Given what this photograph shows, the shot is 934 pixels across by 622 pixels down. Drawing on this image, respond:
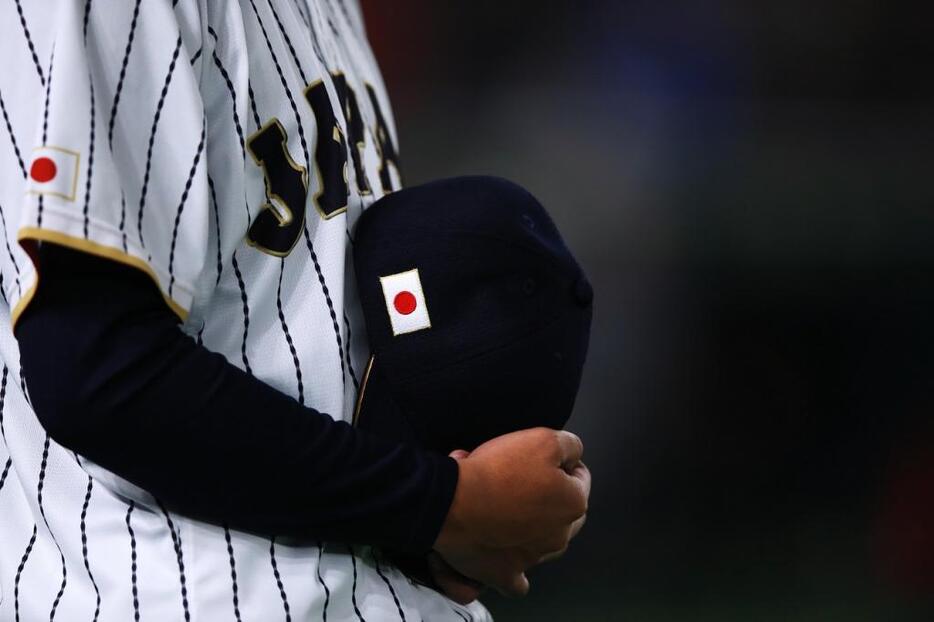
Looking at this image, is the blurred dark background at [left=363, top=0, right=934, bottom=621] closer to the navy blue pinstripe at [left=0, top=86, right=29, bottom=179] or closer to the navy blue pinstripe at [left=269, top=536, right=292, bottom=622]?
the navy blue pinstripe at [left=269, top=536, right=292, bottom=622]

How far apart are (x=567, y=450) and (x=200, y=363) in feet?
0.75

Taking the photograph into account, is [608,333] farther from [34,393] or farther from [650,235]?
[34,393]

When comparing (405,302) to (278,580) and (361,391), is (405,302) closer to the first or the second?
(361,391)

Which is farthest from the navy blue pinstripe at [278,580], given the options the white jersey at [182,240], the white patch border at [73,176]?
the white patch border at [73,176]

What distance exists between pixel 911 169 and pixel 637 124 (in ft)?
2.79

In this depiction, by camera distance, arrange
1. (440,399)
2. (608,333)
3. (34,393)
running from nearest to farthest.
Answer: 1. (34,393)
2. (440,399)
3. (608,333)

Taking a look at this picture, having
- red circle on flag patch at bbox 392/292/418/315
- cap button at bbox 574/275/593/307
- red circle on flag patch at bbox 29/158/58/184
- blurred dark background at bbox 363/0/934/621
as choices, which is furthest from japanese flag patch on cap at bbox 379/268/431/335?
blurred dark background at bbox 363/0/934/621

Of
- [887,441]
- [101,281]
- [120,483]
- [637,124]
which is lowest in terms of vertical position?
[887,441]

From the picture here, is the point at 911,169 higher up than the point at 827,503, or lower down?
higher up

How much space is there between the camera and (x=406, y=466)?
0.57 metres

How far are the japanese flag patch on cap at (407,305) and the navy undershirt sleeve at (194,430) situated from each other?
0.26 ft

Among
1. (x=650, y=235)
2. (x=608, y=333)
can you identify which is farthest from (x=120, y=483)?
(x=650, y=235)

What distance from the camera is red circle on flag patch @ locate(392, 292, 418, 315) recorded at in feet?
2.04

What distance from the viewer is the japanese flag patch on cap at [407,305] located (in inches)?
24.4
